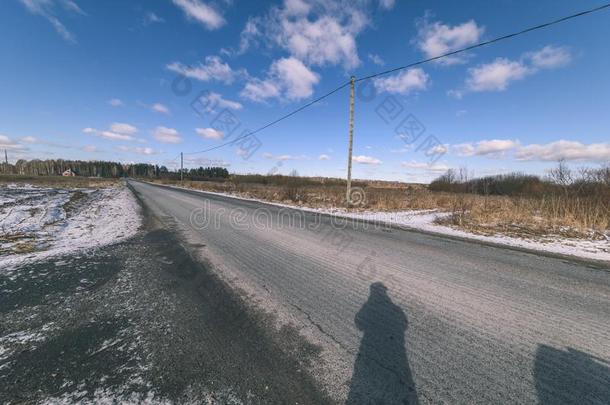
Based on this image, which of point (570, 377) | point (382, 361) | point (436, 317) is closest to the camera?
point (570, 377)

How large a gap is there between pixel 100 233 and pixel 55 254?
91.6 inches

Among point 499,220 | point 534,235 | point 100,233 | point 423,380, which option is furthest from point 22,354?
point 499,220

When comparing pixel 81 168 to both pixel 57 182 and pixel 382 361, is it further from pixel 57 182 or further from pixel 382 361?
pixel 382 361

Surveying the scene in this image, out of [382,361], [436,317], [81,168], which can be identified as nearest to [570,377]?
[436,317]

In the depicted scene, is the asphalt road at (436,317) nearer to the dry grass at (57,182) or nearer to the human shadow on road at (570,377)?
the human shadow on road at (570,377)

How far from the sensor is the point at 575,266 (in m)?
4.96

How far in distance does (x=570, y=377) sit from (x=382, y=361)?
1322mm

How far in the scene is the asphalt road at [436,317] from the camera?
6.27 feet

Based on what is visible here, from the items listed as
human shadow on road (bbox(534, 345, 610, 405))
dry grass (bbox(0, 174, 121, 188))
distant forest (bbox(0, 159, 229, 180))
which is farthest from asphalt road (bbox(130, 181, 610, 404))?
distant forest (bbox(0, 159, 229, 180))

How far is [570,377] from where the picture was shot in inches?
77.9

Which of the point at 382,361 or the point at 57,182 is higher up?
the point at 382,361

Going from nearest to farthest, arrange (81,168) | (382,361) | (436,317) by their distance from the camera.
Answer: (382,361)
(436,317)
(81,168)

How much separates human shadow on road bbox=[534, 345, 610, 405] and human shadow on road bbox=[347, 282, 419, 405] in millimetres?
853

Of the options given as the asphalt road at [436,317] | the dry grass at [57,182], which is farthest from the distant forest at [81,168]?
the asphalt road at [436,317]
